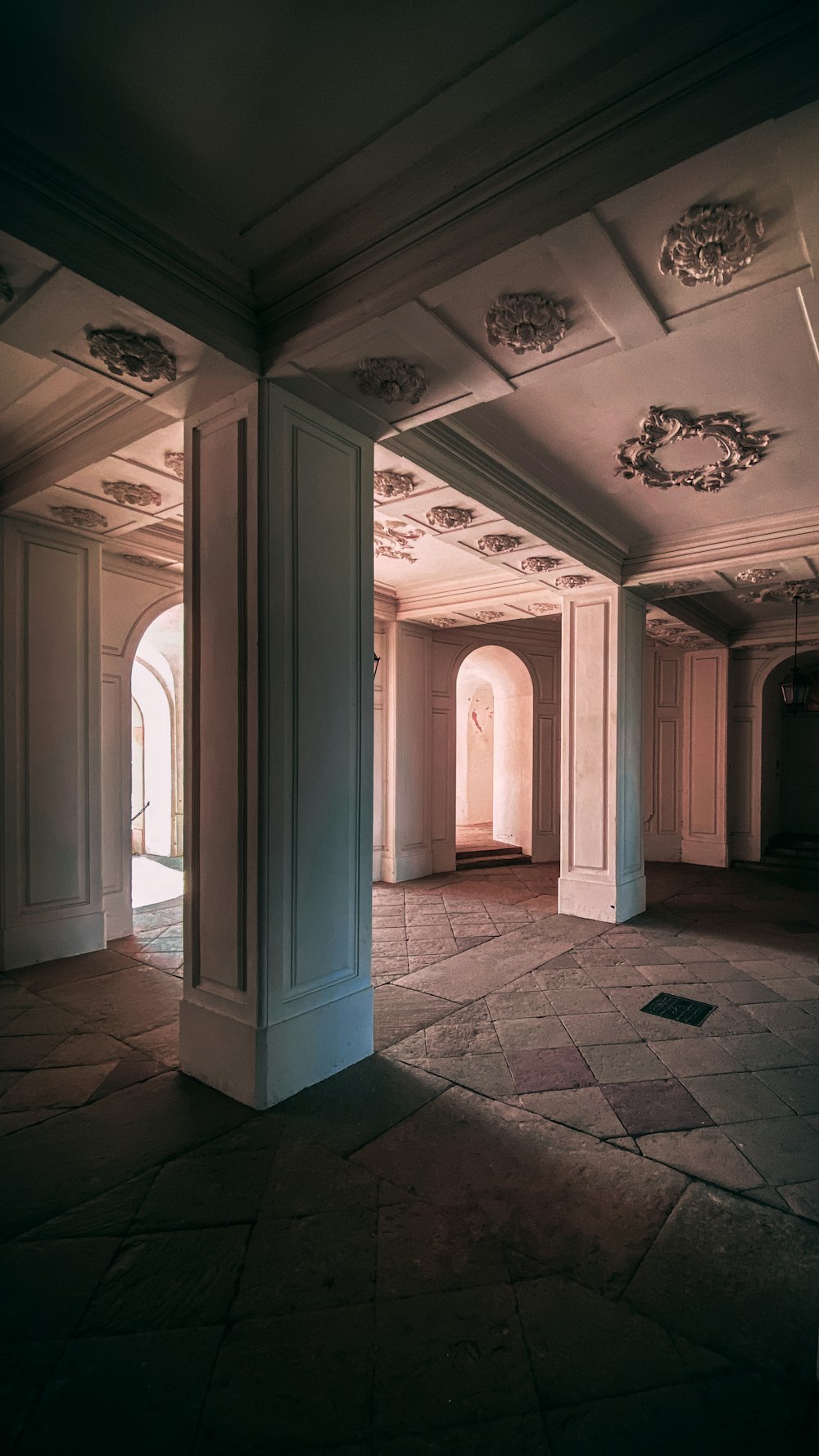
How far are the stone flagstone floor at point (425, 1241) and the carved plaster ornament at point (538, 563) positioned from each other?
3537 millimetres

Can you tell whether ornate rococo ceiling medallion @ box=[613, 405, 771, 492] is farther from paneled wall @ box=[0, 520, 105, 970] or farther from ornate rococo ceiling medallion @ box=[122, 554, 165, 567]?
paneled wall @ box=[0, 520, 105, 970]

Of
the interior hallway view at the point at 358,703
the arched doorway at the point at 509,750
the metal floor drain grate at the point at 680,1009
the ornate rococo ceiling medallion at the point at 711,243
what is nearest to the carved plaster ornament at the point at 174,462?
the interior hallway view at the point at 358,703

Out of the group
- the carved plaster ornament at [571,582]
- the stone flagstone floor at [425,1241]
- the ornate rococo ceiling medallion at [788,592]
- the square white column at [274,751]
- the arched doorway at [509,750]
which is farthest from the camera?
the arched doorway at [509,750]

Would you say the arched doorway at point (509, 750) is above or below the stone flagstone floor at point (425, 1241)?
above

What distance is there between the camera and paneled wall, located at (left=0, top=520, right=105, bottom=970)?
470 cm

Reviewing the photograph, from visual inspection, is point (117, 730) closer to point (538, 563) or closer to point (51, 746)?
point (51, 746)

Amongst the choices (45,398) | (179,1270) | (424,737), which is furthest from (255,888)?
(424,737)

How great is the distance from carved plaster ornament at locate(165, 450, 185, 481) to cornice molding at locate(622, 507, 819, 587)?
400cm

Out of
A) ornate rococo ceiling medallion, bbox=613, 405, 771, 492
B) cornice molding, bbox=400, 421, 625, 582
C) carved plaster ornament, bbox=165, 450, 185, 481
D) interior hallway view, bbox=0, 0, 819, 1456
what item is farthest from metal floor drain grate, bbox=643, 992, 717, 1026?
carved plaster ornament, bbox=165, 450, 185, 481

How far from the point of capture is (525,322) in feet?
7.85

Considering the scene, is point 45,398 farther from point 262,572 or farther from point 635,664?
point 635,664

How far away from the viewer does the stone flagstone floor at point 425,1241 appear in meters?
1.55

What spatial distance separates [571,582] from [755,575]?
1.63m

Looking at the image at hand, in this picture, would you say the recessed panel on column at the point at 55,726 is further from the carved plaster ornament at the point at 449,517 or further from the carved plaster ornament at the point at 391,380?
the carved plaster ornament at the point at 391,380
